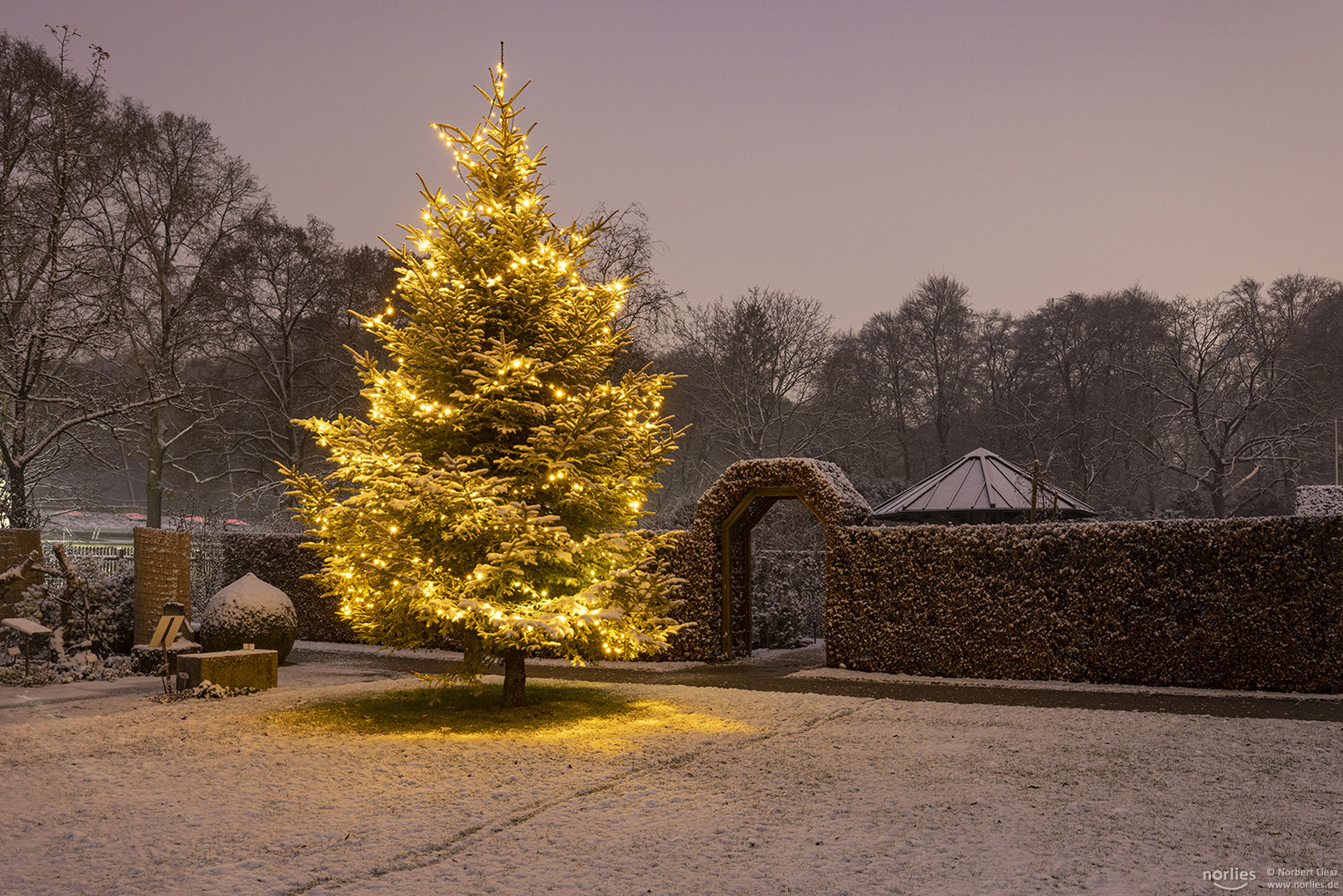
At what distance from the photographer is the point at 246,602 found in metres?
12.7

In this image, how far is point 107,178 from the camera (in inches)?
856

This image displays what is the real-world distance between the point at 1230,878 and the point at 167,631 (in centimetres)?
1149

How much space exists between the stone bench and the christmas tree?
9.67ft

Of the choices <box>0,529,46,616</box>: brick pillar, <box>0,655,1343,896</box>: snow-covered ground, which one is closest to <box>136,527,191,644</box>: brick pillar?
<box>0,529,46,616</box>: brick pillar

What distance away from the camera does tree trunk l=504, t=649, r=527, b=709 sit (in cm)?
912

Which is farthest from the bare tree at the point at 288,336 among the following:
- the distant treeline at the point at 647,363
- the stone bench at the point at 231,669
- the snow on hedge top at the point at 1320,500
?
the snow on hedge top at the point at 1320,500

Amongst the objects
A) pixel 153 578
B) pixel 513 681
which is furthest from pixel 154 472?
pixel 513 681

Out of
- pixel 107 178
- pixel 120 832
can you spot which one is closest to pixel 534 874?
pixel 120 832

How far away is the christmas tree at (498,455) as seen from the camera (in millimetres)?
7941

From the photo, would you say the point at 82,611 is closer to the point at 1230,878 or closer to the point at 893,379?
the point at 1230,878

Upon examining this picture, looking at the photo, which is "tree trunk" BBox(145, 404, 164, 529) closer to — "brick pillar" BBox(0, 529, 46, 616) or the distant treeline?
the distant treeline

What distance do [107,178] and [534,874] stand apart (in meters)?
23.5

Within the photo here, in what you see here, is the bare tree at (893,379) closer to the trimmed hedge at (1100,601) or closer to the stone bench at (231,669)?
the trimmed hedge at (1100,601)

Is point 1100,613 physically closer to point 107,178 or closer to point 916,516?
point 916,516
